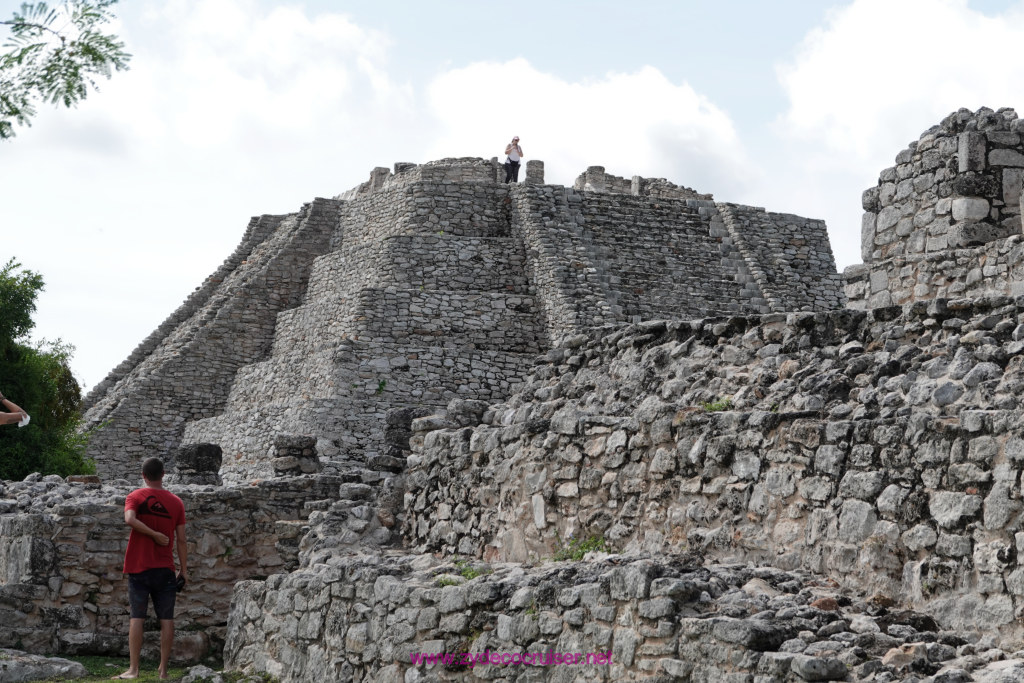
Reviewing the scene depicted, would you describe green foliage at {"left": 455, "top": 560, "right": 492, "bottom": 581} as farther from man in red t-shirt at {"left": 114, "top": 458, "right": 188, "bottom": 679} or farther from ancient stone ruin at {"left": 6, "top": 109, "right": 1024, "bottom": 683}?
man in red t-shirt at {"left": 114, "top": 458, "right": 188, "bottom": 679}

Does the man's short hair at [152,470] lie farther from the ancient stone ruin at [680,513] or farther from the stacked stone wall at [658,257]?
the stacked stone wall at [658,257]

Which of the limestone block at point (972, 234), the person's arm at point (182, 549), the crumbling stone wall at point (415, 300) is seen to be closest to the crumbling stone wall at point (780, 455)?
the person's arm at point (182, 549)

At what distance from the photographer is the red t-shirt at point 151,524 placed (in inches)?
313

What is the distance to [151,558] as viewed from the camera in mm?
7949

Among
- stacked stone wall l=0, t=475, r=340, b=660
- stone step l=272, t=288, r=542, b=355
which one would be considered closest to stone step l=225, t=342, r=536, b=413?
stone step l=272, t=288, r=542, b=355

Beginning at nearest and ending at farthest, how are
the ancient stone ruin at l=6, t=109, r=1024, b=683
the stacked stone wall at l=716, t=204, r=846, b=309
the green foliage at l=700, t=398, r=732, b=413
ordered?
the ancient stone ruin at l=6, t=109, r=1024, b=683 → the green foliage at l=700, t=398, r=732, b=413 → the stacked stone wall at l=716, t=204, r=846, b=309

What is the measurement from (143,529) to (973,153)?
6218mm

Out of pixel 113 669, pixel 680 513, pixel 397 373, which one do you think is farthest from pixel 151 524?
pixel 397 373

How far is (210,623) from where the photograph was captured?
9.92 metres

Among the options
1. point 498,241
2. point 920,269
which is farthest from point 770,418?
point 498,241

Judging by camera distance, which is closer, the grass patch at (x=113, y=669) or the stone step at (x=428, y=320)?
the grass patch at (x=113, y=669)

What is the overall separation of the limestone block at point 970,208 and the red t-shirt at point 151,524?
5.67 meters

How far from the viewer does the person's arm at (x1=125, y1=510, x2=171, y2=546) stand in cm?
784

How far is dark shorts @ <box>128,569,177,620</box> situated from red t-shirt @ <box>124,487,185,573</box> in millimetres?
63
